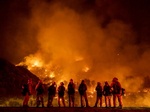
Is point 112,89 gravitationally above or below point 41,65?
below

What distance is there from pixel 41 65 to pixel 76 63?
21.0m

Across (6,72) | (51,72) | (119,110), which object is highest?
(51,72)

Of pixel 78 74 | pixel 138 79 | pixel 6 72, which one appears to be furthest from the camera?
pixel 78 74

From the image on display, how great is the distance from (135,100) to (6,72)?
22.3 metres

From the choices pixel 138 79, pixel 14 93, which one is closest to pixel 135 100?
pixel 14 93

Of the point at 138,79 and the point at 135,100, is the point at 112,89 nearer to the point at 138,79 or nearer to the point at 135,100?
the point at 135,100

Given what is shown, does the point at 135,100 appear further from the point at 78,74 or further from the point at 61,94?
the point at 78,74

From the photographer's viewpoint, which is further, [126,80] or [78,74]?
[78,74]

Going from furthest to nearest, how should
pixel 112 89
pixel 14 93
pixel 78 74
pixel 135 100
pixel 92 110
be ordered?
pixel 78 74
pixel 135 100
pixel 14 93
pixel 112 89
pixel 92 110

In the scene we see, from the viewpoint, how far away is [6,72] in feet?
117

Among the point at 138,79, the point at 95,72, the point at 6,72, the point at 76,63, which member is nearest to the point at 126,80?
the point at 138,79

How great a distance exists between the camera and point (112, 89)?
19.3 m

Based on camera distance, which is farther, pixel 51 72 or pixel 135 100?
pixel 51 72

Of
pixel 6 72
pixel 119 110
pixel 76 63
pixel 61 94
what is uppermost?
pixel 76 63
